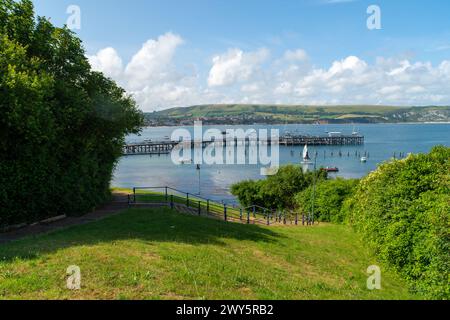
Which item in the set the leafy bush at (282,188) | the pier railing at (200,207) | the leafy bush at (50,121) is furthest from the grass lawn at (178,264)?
the leafy bush at (282,188)

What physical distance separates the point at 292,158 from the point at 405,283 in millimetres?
111723

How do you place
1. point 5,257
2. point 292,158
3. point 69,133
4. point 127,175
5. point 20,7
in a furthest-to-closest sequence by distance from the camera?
point 292,158 < point 127,175 < point 69,133 < point 20,7 < point 5,257

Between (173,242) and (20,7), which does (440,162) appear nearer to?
(173,242)

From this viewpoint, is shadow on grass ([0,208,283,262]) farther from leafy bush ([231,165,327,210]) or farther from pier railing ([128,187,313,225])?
leafy bush ([231,165,327,210])

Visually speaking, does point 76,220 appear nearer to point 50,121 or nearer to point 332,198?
point 50,121

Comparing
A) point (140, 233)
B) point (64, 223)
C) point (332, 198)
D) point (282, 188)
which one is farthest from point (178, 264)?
point (282, 188)

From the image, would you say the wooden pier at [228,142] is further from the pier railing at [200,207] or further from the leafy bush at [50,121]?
the leafy bush at [50,121]

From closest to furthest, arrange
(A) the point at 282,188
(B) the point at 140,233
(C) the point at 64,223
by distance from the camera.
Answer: (B) the point at 140,233 < (C) the point at 64,223 < (A) the point at 282,188

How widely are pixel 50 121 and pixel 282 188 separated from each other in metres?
29.4

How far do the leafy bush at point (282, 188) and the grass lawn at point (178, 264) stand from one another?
2363cm

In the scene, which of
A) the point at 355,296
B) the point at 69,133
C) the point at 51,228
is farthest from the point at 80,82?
the point at 355,296

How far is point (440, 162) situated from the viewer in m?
18.2

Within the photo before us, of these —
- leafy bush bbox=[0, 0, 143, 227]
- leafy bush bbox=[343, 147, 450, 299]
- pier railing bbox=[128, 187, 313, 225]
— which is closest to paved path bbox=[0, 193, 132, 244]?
leafy bush bbox=[0, 0, 143, 227]

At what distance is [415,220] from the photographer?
13.7 meters
